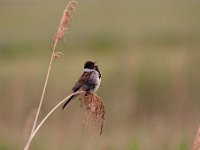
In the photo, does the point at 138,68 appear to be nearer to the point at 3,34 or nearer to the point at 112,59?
the point at 112,59

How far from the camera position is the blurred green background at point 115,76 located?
8.85m

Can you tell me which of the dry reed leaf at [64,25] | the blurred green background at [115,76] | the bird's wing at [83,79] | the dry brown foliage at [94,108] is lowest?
the blurred green background at [115,76]

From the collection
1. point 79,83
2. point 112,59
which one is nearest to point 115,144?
point 79,83

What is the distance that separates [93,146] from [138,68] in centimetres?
529

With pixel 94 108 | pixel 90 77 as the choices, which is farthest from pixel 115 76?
pixel 94 108

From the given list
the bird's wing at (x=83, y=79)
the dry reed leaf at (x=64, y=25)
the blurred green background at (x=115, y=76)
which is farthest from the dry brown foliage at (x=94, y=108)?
the blurred green background at (x=115, y=76)

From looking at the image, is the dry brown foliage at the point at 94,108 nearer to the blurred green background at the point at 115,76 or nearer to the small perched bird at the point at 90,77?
the small perched bird at the point at 90,77

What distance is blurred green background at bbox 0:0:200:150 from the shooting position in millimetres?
8852

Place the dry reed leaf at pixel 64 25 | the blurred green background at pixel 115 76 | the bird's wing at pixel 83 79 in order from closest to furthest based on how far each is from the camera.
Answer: the dry reed leaf at pixel 64 25 < the bird's wing at pixel 83 79 < the blurred green background at pixel 115 76

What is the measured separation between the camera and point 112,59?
1551cm

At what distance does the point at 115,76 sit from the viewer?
13633 mm

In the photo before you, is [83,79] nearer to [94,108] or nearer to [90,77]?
[90,77]

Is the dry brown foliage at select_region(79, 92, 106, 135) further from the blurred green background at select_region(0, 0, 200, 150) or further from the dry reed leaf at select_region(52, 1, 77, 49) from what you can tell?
the blurred green background at select_region(0, 0, 200, 150)

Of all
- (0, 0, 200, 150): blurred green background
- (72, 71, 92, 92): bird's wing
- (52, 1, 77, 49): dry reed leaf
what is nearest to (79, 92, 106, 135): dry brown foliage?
(52, 1, 77, 49): dry reed leaf
